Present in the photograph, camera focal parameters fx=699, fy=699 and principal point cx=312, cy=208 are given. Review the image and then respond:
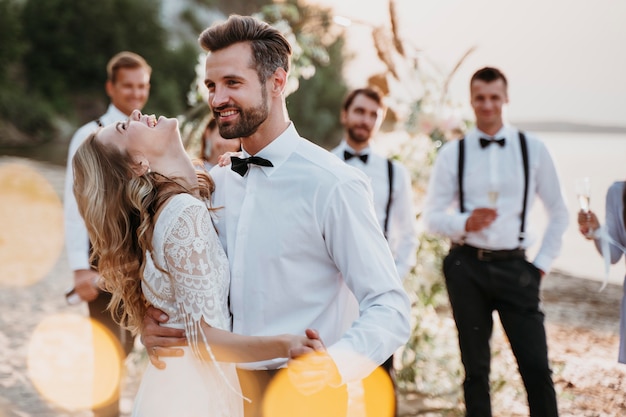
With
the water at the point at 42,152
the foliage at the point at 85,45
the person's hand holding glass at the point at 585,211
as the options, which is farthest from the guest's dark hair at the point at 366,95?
the foliage at the point at 85,45

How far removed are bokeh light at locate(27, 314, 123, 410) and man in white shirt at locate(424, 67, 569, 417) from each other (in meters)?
2.29

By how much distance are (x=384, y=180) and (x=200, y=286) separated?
283cm

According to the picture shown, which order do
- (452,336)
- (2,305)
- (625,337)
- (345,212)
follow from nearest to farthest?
(345,212) < (625,337) < (452,336) < (2,305)

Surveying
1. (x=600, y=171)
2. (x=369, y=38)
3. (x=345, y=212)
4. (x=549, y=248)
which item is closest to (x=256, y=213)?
(x=345, y=212)

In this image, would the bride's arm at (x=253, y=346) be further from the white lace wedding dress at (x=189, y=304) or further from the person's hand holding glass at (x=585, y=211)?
the person's hand holding glass at (x=585, y=211)

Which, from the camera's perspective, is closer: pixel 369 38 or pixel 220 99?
pixel 220 99

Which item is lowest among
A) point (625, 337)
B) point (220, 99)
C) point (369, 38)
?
point (625, 337)

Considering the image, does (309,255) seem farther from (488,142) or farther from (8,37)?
(8,37)

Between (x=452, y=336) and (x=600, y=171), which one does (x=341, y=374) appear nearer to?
(x=452, y=336)

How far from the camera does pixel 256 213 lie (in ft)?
7.32

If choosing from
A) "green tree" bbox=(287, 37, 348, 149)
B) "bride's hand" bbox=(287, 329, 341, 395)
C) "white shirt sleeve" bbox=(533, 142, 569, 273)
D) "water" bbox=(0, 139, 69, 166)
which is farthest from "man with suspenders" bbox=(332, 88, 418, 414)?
"green tree" bbox=(287, 37, 348, 149)

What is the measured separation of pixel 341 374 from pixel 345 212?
1.55 feet

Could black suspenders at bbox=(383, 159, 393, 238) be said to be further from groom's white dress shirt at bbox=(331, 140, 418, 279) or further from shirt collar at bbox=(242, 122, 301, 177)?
shirt collar at bbox=(242, 122, 301, 177)

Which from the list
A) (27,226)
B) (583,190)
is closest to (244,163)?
(583,190)
